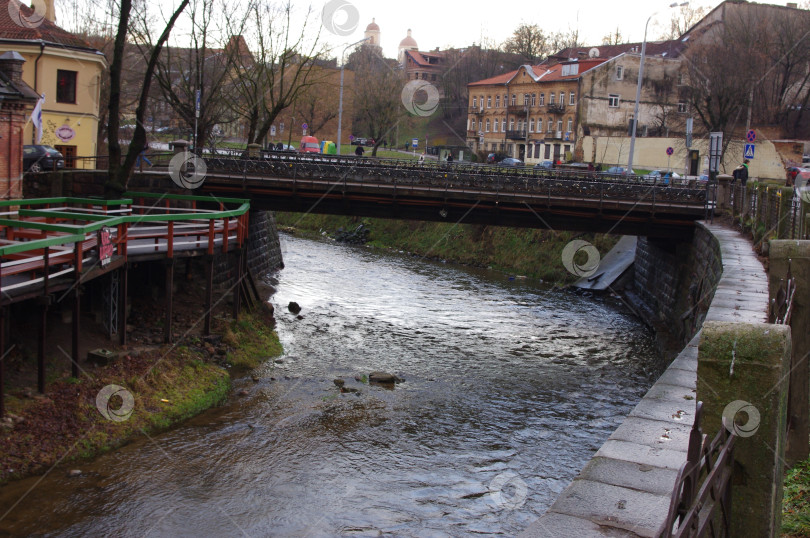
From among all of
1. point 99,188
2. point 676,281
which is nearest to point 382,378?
point 676,281

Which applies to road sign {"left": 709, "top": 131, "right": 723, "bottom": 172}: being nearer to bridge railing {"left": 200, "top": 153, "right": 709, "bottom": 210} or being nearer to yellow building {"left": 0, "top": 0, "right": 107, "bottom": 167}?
bridge railing {"left": 200, "top": 153, "right": 709, "bottom": 210}

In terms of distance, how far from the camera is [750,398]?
4.55 m

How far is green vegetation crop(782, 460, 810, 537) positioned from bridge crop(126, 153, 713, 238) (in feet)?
63.9

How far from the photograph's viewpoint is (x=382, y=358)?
21.7m

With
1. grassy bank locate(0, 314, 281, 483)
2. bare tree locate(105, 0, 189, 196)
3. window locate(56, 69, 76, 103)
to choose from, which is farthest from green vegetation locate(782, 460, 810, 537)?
window locate(56, 69, 76, 103)

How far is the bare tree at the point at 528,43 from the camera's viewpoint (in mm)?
94312

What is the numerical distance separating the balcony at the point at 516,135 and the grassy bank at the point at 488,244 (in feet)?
79.6

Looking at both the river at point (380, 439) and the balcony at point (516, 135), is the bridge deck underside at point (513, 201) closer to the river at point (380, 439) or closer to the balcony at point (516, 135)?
the river at point (380, 439)

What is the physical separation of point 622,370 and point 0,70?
2077cm

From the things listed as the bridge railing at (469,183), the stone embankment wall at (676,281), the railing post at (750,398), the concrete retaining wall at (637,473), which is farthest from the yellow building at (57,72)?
the railing post at (750,398)

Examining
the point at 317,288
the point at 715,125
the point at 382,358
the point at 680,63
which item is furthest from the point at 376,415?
the point at 680,63

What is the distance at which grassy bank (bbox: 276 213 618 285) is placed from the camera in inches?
1556

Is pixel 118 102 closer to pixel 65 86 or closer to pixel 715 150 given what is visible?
pixel 65 86

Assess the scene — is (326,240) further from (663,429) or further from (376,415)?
(663,429)
